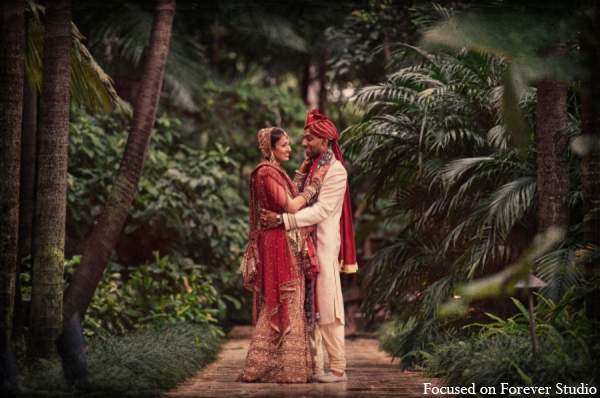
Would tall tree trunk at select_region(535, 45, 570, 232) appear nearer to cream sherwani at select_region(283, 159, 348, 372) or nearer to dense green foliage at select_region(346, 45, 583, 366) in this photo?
dense green foliage at select_region(346, 45, 583, 366)

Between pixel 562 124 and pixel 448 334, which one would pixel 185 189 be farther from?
pixel 562 124

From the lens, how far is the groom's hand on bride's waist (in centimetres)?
614

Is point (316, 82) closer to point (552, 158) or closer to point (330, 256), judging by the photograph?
point (552, 158)

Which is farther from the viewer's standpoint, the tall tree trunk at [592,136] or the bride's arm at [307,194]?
the bride's arm at [307,194]

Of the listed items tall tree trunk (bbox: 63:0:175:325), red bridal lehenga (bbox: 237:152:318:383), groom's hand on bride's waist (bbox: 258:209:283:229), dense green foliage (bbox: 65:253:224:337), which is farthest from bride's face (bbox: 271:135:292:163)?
dense green foliage (bbox: 65:253:224:337)

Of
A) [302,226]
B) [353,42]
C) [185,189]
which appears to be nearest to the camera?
[302,226]

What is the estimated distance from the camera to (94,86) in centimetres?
786

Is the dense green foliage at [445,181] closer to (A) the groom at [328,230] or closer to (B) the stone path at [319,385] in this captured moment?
(B) the stone path at [319,385]

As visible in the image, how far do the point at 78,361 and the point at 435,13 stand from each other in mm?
5926

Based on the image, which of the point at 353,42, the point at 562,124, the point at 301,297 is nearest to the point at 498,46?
the point at 562,124

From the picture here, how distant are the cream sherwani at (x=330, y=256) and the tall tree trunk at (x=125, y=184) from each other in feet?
5.81

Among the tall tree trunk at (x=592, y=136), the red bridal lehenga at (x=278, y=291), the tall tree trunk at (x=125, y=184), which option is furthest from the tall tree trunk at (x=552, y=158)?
the tall tree trunk at (x=125, y=184)

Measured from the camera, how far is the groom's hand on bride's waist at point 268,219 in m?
6.14

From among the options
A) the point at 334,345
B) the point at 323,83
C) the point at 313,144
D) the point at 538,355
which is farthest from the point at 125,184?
the point at 323,83
